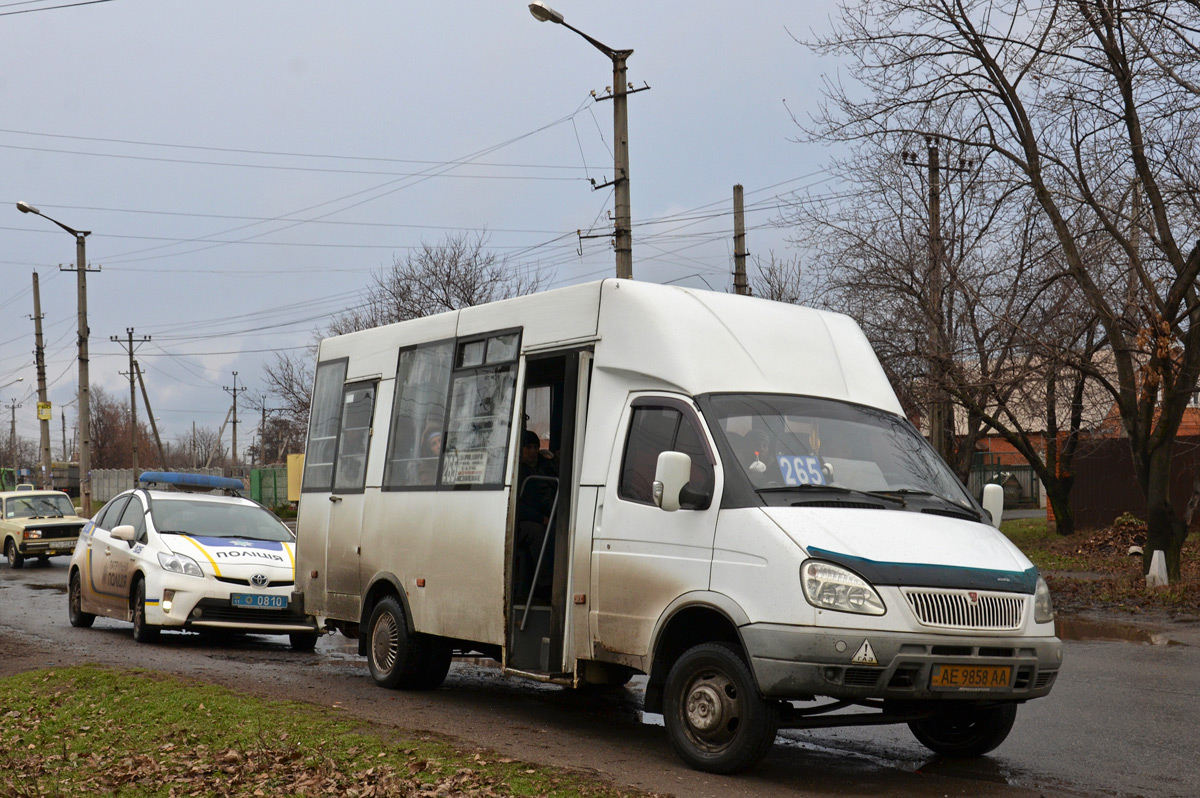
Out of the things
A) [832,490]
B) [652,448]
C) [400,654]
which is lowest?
[400,654]

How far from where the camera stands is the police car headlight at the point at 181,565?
13.0 m

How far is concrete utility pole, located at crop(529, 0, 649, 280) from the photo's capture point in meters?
17.2

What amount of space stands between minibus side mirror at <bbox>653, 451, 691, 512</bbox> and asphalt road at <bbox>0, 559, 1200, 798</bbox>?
4.80 feet

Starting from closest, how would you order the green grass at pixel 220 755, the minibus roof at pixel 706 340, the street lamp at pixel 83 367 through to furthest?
the green grass at pixel 220 755 < the minibus roof at pixel 706 340 < the street lamp at pixel 83 367

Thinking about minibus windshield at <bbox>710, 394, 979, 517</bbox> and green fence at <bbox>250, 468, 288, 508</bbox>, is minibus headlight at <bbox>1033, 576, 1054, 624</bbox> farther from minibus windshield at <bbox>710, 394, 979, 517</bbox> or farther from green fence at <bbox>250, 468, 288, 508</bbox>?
green fence at <bbox>250, 468, 288, 508</bbox>

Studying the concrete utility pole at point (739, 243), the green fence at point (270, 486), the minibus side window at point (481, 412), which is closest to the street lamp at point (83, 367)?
the green fence at point (270, 486)

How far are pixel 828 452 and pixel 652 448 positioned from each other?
1.05 m

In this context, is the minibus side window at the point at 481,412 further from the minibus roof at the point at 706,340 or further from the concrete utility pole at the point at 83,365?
the concrete utility pole at the point at 83,365

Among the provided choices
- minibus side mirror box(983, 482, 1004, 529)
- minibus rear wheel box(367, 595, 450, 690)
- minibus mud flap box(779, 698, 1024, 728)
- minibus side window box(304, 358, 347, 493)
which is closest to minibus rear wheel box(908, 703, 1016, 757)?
minibus mud flap box(779, 698, 1024, 728)

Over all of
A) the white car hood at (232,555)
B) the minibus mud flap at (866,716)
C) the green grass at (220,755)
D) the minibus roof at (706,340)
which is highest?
the minibus roof at (706,340)

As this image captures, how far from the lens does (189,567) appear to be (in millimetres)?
12977

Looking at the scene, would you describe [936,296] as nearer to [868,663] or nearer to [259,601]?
[259,601]

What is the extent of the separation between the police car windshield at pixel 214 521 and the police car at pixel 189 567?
0.04 ft

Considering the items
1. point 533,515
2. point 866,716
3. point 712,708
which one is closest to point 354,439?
point 533,515
